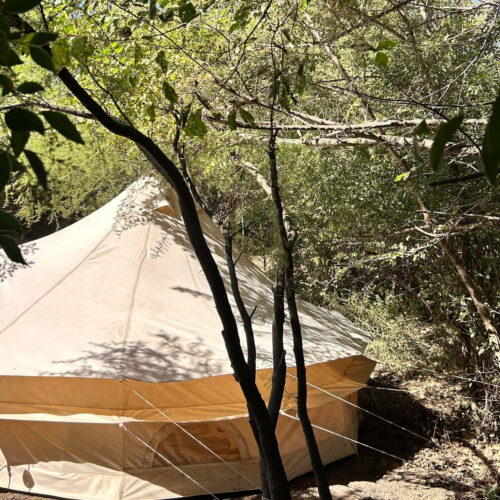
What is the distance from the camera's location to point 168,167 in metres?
1.65

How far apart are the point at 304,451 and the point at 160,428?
138 centimetres

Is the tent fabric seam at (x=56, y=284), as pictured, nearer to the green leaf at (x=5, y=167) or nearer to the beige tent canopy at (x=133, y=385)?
the beige tent canopy at (x=133, y=385)

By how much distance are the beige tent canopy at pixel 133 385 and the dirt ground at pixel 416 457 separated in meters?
0.32

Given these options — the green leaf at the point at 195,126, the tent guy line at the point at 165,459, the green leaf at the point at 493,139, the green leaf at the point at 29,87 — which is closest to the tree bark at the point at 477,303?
the tent guy line at the point at 165,459

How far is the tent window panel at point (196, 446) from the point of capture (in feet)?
18.2

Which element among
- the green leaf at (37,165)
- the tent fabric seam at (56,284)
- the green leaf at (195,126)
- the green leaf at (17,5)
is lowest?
the tent fabric seam at (56,284)

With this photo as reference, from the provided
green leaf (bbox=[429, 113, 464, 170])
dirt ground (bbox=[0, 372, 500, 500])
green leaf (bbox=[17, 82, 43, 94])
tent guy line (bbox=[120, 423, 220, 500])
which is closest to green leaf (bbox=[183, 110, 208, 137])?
green leaf (bbox=[17, 82, 43, 94])

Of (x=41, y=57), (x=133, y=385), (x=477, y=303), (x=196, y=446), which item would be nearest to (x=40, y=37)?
(x=41, y=57)

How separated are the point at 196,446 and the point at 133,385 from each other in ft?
2.71

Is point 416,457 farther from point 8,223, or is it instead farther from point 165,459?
point 8,223

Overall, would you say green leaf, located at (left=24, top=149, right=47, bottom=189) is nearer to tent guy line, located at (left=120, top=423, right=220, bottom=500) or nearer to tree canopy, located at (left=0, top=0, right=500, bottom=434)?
tree canopy, located at (left=0, top=0, right=500, bottom=434)

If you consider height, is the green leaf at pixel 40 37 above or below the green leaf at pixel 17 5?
below

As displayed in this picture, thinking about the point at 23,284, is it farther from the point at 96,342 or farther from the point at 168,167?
the point at 168,167

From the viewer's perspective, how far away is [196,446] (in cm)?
566
